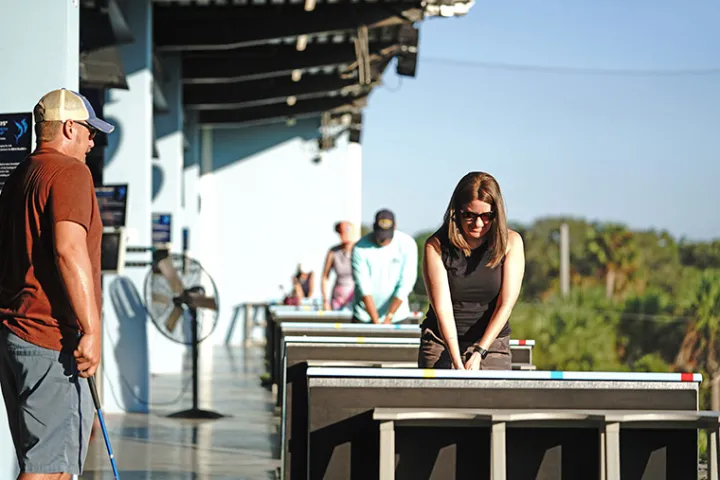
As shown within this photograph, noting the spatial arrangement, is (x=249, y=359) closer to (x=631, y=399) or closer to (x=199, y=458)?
(x=199, y=458)

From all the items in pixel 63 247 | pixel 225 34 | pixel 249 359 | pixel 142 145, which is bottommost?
pixel 249 359

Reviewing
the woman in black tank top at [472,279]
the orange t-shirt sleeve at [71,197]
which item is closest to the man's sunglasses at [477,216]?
the woman in black tank top at [472,279]

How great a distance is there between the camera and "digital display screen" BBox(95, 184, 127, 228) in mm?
12898

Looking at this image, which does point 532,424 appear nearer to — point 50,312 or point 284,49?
point 50,312

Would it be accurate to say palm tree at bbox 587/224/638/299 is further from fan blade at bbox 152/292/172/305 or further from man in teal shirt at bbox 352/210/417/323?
man in teal shirt at bbox 352/210/417/323

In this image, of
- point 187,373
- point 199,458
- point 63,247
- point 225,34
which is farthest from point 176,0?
point 63,247

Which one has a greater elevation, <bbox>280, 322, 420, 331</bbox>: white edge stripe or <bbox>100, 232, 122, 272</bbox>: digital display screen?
<bbox>100, 232, 122, 272</bbox>: digital display screen

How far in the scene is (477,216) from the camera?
651cm

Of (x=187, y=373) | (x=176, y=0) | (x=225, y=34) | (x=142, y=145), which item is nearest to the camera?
(x=142, y=145)

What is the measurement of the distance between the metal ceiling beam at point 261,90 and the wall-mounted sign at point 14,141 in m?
16.6

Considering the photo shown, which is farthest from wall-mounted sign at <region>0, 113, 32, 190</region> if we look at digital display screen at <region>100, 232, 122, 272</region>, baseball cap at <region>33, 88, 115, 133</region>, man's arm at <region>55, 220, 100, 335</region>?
digital display screen at <region>100, 232, 122, 272</region>

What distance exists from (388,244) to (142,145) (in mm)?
3964

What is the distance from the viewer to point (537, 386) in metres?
5.53

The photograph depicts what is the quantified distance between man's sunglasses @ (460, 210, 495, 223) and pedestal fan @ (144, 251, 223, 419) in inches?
286
